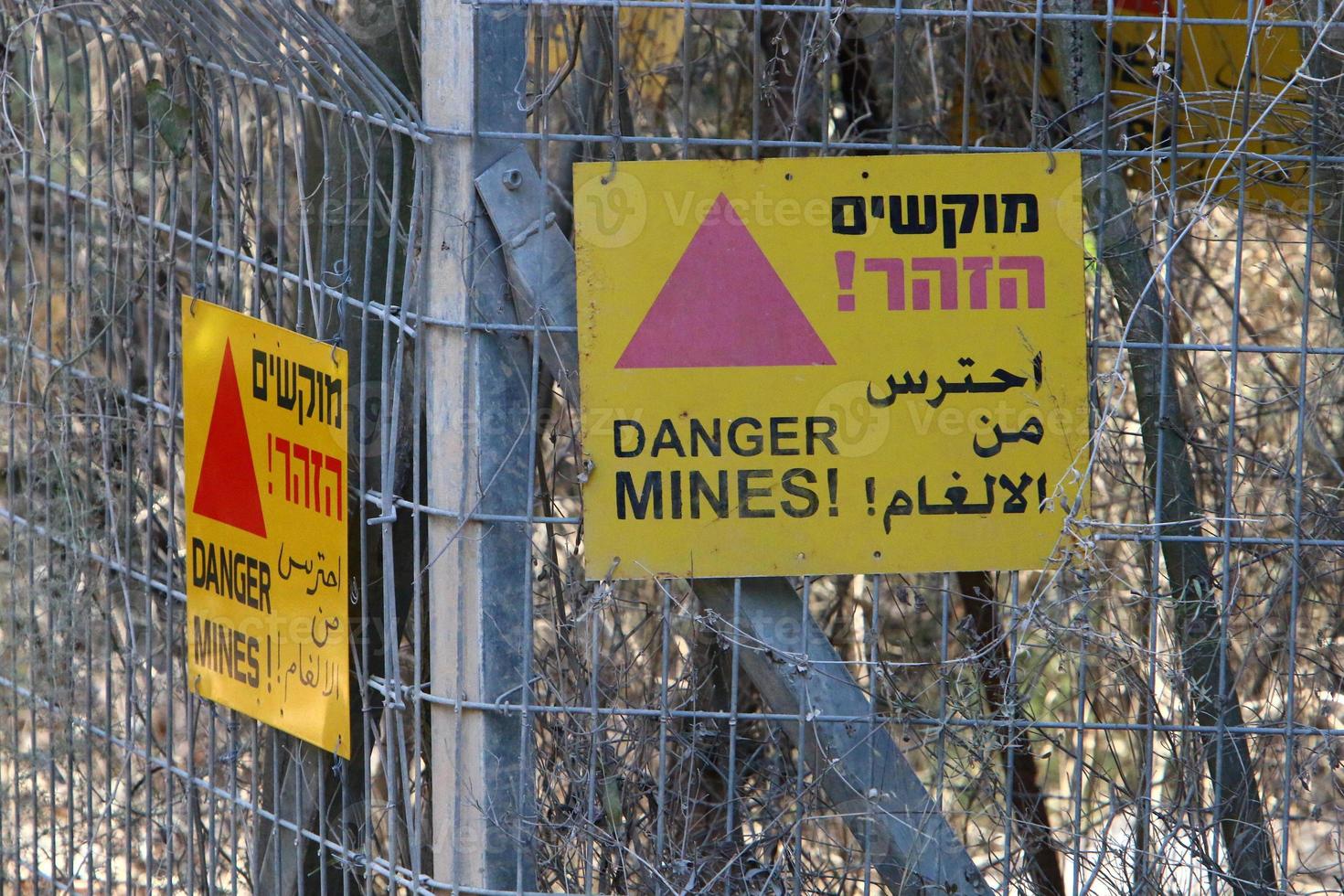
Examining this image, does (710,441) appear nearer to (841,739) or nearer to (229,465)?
(841,739)

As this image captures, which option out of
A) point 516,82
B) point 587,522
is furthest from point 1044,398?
point 516,82

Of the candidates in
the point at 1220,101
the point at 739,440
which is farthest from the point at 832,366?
the point at 1220,101

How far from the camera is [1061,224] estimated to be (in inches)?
92.9

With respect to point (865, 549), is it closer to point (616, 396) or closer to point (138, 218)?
point (616, 396)

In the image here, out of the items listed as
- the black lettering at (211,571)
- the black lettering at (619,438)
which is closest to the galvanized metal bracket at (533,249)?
the black lettering at (619,438)

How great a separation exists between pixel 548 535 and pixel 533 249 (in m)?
0.52

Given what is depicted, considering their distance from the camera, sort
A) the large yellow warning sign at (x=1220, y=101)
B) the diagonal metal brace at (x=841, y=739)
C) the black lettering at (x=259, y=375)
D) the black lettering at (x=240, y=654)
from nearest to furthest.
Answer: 1. the large yellow warning sign at (x=1220, y=101)
2. the diagonal metal brace at (x=841, y=739)
3. the black lettering at (x=259, y=375)
4. the black lettering at (x=240, y=654)

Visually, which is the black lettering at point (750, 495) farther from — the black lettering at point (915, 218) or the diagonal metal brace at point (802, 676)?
the black lettering at point (915, 218)

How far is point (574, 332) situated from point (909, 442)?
22.8 inches

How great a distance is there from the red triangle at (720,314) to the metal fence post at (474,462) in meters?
0.24

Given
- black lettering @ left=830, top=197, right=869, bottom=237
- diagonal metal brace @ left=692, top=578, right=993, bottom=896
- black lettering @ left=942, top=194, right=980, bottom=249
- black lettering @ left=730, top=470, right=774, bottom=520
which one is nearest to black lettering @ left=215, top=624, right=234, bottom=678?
diagonal metal brace @ left=692, top=578, right=993, bottom=896

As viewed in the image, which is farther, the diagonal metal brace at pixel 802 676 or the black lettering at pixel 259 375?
the black lettering at pixel 259 375

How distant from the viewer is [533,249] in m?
2.37

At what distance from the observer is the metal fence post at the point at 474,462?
7.70 ft
